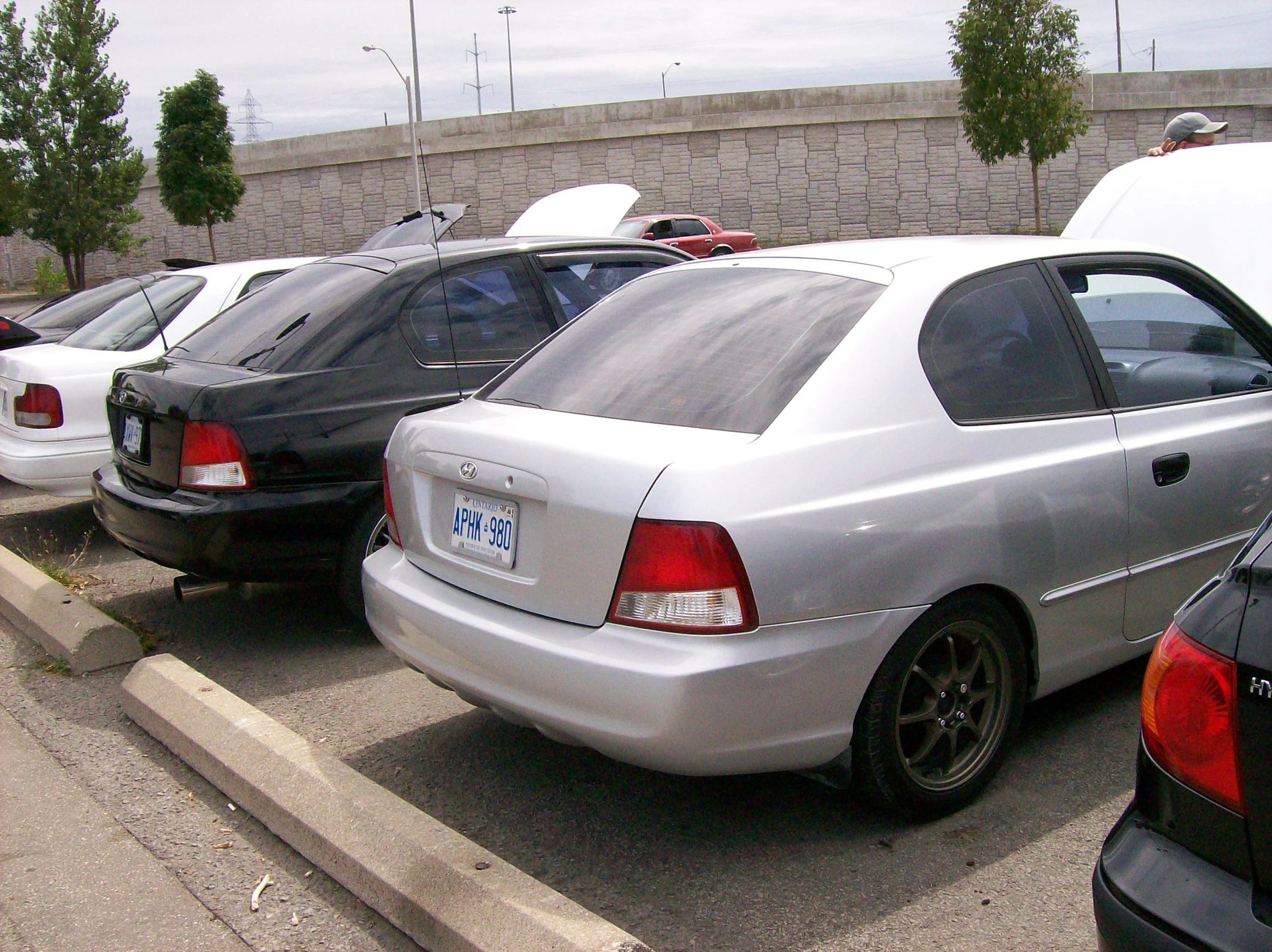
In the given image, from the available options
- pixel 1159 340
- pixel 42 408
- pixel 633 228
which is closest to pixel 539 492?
pixel 1159 340

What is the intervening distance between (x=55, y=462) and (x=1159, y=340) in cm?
540

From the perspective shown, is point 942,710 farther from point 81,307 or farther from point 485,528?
point 81,307

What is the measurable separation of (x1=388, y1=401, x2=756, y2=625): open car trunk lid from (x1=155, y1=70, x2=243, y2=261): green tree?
38191 mm

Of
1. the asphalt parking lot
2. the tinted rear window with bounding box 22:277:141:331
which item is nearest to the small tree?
the tinted rear window with bounding box 22:277:141:331

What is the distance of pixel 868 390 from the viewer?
9.73ft

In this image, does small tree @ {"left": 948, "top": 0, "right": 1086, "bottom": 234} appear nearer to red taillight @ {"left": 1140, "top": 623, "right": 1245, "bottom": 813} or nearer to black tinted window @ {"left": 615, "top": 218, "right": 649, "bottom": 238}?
black tinted window @ {"left": 615, "top": 218, "right": 649, "bottom": 238}

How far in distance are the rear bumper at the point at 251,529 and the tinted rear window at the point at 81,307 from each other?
3567mm

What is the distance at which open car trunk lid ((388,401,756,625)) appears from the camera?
108 inches

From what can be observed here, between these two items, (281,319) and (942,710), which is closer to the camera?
(942,710)

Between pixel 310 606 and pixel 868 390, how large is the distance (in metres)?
3.33

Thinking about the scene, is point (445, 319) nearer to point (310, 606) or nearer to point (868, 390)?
point (310, 606)

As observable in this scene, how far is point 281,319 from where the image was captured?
5.04m

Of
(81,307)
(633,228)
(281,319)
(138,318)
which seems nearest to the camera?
(281,319)

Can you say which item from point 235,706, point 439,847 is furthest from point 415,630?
point 235,706
